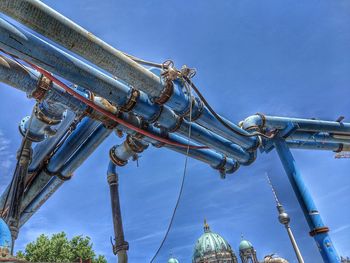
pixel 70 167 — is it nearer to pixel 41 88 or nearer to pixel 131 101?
pixel 41 88

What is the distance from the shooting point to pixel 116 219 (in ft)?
27.6

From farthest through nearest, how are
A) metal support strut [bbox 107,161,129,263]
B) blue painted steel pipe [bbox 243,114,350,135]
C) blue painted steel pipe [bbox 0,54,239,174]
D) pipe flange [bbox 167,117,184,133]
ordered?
blue painted steel pipe [bbox 243,114,350,135]
metal support strut [bbox 107,161,129,263]
pipe flange [bbox 167,117,184,133]
blue painted steel pipe [bbox 0,54,239,174]

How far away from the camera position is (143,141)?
8758mm

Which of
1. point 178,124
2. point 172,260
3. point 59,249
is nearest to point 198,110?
point 178,124

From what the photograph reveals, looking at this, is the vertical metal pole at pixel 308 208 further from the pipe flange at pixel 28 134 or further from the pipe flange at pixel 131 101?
the pipe flange at pixel 28 134

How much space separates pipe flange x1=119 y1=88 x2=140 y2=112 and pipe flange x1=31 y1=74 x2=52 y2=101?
1.70m

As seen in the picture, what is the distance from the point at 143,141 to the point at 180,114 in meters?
2.07

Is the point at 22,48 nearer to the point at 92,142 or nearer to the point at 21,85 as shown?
the point at 21,85

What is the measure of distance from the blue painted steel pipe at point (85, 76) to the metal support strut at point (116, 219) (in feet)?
9.58

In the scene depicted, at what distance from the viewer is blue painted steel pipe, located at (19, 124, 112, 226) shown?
8.77 metres

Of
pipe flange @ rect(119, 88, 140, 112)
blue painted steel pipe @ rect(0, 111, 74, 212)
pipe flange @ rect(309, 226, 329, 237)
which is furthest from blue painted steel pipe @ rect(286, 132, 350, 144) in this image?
blue painted steel pipe @ rect(0, 111, 74, 212)

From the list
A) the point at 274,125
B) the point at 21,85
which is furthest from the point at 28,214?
the point at 274,125

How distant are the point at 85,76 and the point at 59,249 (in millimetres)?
27145

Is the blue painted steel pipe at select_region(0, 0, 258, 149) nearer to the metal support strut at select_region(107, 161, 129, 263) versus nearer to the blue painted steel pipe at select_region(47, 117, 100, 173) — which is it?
the blue painted steel pipe at select_region(47, 117, 100, 173)
